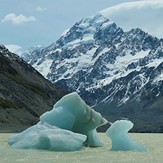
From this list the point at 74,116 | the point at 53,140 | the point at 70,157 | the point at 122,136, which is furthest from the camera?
the point at 74,116

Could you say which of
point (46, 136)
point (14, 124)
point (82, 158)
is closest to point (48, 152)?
point (46, 136)

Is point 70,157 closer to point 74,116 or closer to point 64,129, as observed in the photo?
point 64,129

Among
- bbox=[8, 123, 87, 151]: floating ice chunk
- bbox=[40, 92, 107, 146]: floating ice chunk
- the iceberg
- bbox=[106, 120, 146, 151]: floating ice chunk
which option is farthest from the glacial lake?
bbox=[40, 92, 107, 146]: floating ice chunk

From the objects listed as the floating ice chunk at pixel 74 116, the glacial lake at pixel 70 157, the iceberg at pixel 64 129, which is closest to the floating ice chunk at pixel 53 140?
the iceberg at pixel 64 129

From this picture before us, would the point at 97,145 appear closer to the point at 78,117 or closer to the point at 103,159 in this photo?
the point at 78,117

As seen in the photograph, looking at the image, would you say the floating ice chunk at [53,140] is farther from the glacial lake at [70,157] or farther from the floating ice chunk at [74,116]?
the floating ice chunk at [74,116]

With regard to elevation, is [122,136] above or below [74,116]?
below

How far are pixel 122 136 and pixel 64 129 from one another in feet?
22.2

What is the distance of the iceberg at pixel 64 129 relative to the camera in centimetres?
4231

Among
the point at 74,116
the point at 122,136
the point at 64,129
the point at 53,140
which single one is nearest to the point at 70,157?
the point at 53,140

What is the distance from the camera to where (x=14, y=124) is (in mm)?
147875

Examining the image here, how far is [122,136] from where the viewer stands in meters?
44.9

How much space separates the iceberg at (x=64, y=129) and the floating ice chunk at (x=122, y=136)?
Answer: 9.45ft

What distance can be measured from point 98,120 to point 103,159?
13202 millimetres
